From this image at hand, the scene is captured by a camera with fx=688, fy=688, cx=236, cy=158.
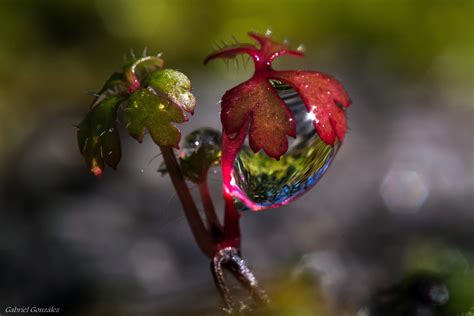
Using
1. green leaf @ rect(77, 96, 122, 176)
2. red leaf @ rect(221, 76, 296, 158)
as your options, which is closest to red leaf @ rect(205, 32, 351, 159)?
red leaf @ rect(221, 76, 296, 158)

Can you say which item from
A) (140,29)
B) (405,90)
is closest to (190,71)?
(140,29)

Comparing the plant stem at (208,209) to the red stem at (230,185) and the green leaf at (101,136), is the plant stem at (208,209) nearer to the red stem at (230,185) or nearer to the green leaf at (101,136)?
the red stem at (230,185)

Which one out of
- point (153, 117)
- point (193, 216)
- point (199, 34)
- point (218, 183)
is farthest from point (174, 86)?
point (199, 34)

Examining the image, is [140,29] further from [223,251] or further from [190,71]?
[223,251]

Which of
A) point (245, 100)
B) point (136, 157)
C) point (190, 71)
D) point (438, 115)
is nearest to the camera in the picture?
point (245, 100)

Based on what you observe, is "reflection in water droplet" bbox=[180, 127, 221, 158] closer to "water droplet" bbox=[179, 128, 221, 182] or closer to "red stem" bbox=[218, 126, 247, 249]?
"water droplet" bbox=[179, 128, 221, 182]

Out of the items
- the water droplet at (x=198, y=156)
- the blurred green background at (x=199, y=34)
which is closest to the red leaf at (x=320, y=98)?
the water droplet at (x=198, y=156)

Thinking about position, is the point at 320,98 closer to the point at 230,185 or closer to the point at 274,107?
the point at 274,107
